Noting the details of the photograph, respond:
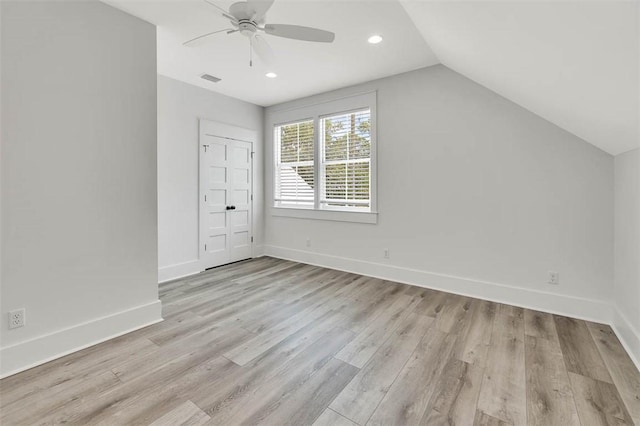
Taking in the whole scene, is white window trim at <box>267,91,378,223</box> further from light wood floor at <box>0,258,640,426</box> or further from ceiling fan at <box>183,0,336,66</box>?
ceiling fan at <box>183,0,336,66</box>

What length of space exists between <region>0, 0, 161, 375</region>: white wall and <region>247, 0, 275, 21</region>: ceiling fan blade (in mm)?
1374

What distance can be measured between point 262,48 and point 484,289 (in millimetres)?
3329

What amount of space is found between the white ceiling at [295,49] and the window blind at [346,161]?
0.55 m

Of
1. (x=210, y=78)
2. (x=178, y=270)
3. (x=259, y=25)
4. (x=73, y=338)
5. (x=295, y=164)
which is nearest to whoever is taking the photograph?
(x=259, y=25)

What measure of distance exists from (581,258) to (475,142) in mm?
1549

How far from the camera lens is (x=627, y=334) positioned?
2.22 metres

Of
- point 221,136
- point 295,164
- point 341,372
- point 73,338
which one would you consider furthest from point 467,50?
point 73,338

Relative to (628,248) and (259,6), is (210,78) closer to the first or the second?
(259,6)

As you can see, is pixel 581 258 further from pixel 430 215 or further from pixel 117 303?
pixel 117 303

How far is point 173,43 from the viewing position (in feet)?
9.75

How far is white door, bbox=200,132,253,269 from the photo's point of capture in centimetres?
436

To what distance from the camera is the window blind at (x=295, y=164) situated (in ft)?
15.7

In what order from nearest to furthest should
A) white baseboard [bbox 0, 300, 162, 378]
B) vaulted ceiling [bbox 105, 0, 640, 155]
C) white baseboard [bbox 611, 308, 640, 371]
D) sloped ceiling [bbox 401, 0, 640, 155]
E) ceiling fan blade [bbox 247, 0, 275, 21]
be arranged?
sloped ceiling [bbox 401, 0, 640, 155]
vaulted ceiling [bbox 105, 0, 640, 155]
ceiling fan blade [bbox 247, 0, 275, 21]
white baseboard [bbox 0, 300, 162, 378]
white baseboard [bbox 611, 308, 640, 371]

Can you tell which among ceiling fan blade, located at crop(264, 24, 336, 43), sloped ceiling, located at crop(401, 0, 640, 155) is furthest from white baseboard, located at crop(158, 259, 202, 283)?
sloped ceiling, located at crop(401, 0, 640, 155)
